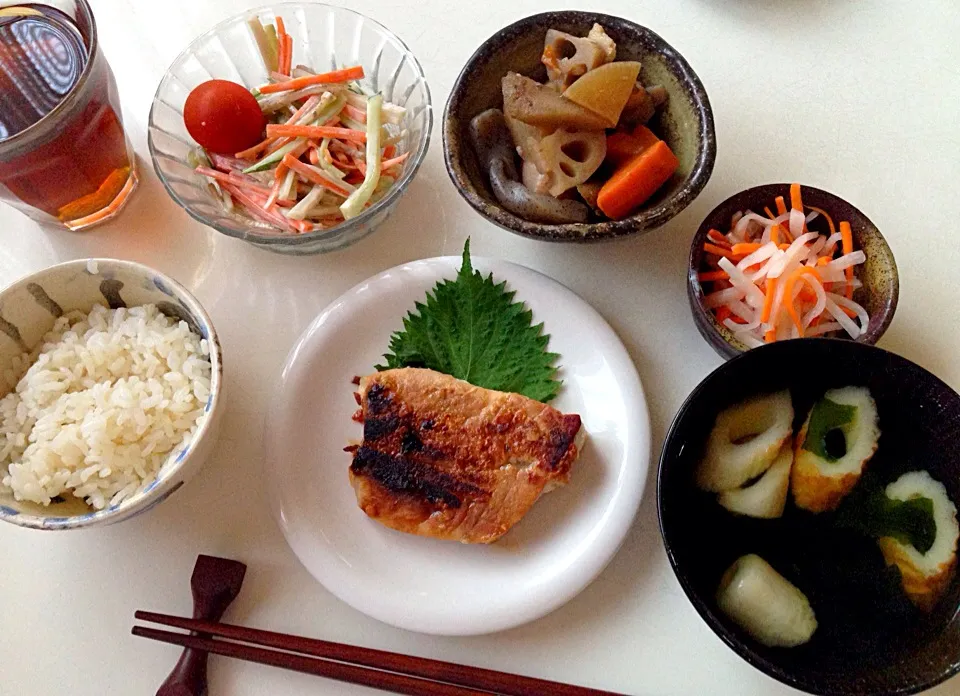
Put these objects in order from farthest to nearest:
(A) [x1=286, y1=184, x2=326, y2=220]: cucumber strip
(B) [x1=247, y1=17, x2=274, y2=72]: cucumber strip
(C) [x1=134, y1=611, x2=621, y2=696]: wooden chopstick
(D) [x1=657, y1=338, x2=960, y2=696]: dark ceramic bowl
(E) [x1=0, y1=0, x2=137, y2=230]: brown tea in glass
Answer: (B) [x1=247, y1=17, x2=274, y2=72]: cucumber strip
(A) [x1=286, y1=184, x2=326, y2=220]: cucumber strip
(E) [x1=0, y1=0, x2=137, y2=230]: brown tea in glass
(C) [x1=134, y1=611, x2=621, y2=696]: wooden chopstick
(D) [x1=657, y1=338, x2=960, y2=696]: dark ceramic bowl

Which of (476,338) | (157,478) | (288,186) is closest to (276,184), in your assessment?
(288,186)

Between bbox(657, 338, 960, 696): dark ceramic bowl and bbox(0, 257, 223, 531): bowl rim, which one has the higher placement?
bbox(0, 257, 223, 531): bowl rim

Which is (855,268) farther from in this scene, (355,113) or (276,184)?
(276,184)

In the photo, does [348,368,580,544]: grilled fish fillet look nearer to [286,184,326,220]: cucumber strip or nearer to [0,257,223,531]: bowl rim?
[0,257,223,531]: bowl rim

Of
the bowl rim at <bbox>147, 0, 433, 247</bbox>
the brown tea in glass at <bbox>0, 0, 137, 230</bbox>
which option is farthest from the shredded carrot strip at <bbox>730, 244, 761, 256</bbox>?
the brown tea in glass at <bbox>0, 0, 137, 230</bbox>

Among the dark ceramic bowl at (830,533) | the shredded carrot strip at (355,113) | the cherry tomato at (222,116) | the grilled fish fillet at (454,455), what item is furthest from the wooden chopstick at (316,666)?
the shredded carrot strip at (355,113)

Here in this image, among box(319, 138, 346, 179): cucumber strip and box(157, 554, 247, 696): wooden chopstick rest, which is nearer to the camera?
box(157, 554, 247, 696): wooden chopstick rest
